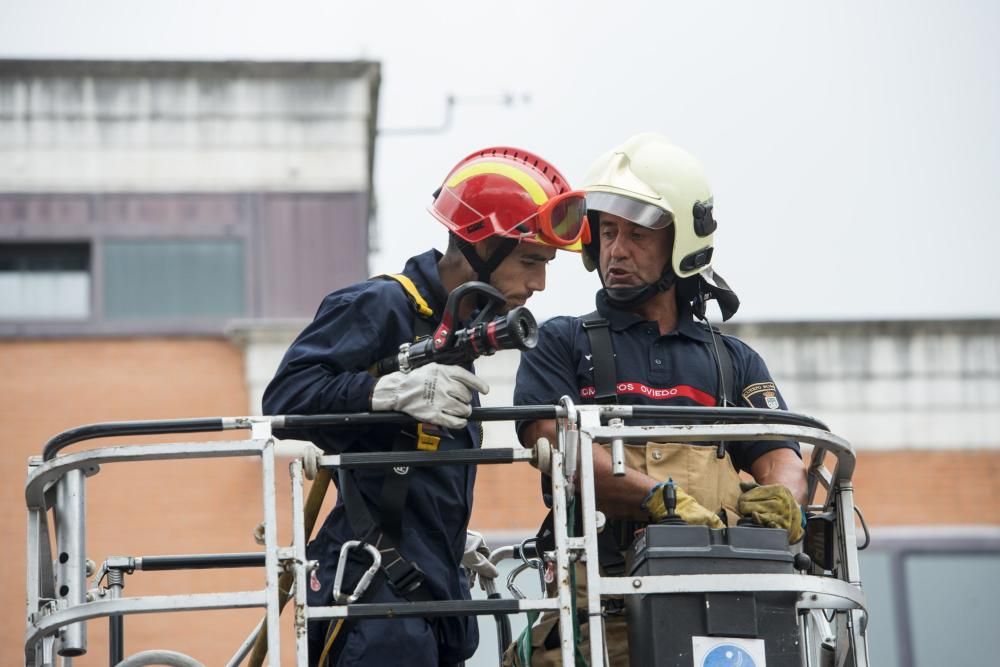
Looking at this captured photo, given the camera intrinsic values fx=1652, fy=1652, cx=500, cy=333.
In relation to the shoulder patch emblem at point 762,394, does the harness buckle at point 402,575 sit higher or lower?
lower

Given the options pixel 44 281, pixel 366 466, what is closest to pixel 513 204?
pixel 366 466

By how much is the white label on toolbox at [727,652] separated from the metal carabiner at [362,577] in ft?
3.24

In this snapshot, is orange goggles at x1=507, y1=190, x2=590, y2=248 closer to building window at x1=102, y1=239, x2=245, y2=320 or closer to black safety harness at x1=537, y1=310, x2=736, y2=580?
black safety harness at x1=537, y1=310, x2=736, y2=580

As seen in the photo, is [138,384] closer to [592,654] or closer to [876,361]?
[876,361]

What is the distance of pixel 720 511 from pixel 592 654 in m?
0.91

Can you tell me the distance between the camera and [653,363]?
5.98m

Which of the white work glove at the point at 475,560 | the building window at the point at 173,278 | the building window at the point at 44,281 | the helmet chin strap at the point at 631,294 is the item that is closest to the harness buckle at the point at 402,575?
the white work glove at the point at 475,560

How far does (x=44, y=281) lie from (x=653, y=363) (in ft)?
42.5

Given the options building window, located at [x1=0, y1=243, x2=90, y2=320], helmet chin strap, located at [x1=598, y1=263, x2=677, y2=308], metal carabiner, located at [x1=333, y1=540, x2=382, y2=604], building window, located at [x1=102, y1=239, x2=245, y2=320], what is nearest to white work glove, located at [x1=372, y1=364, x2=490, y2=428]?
metal carabiner, located at [x1=333, y1=540, x2=382, y2=604]

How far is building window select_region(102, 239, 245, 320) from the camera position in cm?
1744

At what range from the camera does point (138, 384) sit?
16.9m

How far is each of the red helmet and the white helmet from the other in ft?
1.50

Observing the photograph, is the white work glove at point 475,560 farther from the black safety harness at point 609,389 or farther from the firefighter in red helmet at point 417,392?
the firefighter in red helmet at point 417,392

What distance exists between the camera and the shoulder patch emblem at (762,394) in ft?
20.0
